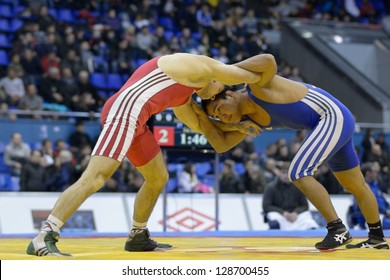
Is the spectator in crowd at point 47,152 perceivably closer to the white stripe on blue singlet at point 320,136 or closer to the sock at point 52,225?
the white stripe on blue singlet at point 320,136

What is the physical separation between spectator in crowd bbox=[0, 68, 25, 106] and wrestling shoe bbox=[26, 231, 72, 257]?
298 inches

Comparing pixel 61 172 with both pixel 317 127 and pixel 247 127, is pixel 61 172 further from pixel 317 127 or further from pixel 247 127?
pixel 317 127

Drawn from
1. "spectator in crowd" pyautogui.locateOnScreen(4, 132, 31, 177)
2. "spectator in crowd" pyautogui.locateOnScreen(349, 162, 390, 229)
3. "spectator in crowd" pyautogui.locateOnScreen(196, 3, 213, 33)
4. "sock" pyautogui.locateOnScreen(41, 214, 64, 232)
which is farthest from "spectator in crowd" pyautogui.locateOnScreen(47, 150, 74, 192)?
"spectator in crowd" pyautogui.locateOnScreen(196, 3, 213, 33)

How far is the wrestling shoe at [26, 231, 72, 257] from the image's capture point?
4.52 meters

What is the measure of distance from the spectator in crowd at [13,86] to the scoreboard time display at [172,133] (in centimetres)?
349

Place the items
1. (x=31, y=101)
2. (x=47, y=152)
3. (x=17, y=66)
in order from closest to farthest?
(x=47, y=152) < (x=31, y=101) < (x=17, y=66)

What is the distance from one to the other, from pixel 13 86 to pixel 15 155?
2170 mm

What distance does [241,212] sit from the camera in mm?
10492

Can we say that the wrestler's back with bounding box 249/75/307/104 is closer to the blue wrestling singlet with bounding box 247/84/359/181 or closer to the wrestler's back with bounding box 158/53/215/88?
the blue wrestling singlet with bounding box 247/84/359/181

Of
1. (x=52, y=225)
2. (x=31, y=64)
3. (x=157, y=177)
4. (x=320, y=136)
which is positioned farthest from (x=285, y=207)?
(x=52, y=225)

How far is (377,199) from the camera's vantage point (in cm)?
1039

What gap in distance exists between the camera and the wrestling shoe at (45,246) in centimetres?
452

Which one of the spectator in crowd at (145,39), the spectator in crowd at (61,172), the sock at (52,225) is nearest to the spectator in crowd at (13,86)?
the spectator in crowd at (61,172)
